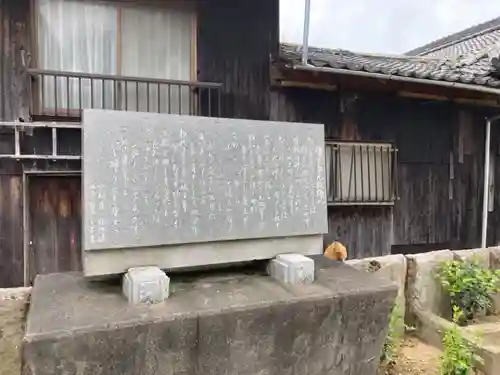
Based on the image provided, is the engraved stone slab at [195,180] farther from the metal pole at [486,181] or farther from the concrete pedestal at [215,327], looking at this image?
the metal pole at [486,181]

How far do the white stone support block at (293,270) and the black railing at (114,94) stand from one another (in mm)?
3117

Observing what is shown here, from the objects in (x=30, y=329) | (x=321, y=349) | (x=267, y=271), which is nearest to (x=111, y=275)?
(x=30, y=329)

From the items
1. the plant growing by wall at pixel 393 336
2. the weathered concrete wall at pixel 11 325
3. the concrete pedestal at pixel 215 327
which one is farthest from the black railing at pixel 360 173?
the weathered concrete wall at pixel 11 325

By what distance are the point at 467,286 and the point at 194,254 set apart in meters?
3.61

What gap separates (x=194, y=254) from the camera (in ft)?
11.1

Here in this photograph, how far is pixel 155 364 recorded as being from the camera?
287 centimetres

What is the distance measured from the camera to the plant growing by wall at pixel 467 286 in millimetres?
5074

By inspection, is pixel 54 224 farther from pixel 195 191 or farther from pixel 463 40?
pixel 463 40

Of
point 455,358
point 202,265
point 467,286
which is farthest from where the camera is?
point 467,286

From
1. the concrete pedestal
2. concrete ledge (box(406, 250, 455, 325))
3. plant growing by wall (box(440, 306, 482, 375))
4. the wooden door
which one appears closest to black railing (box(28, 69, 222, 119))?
the wooden door

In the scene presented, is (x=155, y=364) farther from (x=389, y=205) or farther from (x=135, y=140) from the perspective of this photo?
(x=389, y=205)

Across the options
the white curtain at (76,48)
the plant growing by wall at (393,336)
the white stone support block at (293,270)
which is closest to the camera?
the white stone support block at (293,270)

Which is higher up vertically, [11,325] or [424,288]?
[11,325]

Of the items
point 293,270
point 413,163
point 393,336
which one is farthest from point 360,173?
point 293,270
